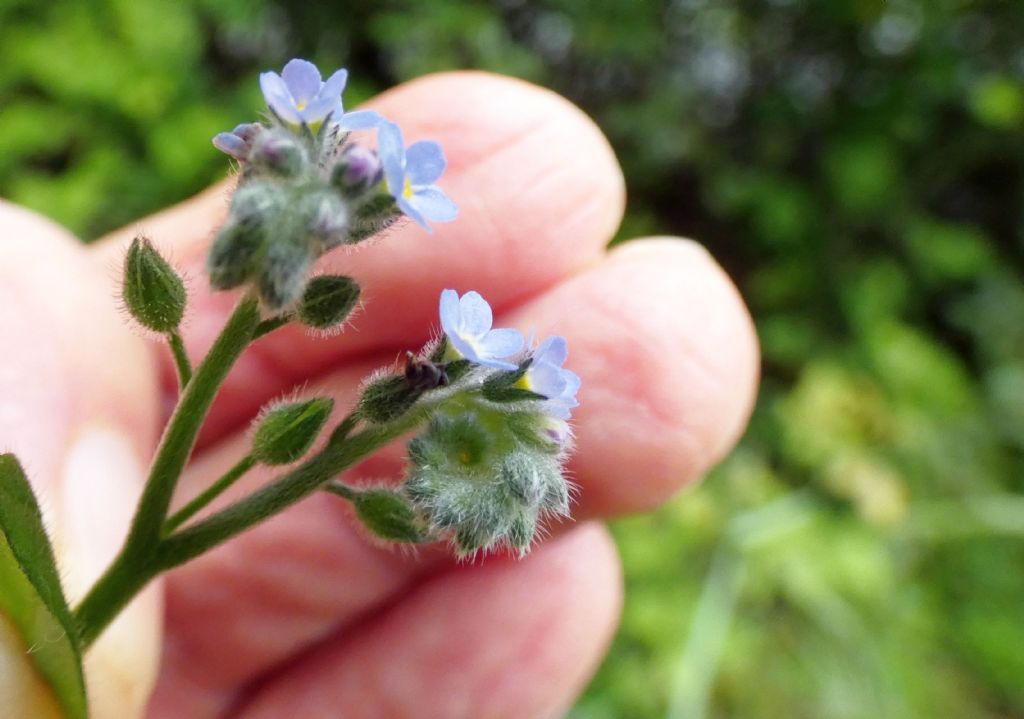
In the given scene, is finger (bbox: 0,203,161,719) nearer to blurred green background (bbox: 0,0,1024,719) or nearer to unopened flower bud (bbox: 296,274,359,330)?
unopened flower bud (bbox: 296,274,359,330)

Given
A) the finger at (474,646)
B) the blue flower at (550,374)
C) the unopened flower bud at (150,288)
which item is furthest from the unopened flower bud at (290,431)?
the finger at (474,646)

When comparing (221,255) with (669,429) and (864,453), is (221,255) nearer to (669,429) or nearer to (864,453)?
(669,429)

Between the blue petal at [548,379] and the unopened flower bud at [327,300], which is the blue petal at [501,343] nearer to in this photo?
the blue petal at [548,379]

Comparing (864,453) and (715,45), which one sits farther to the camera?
(715,45)

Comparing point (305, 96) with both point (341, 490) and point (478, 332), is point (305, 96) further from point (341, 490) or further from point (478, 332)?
point (341, 490)

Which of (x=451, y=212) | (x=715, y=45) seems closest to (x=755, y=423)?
(x=715, y=45)

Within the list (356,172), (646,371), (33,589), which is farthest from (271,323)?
(646,371)
